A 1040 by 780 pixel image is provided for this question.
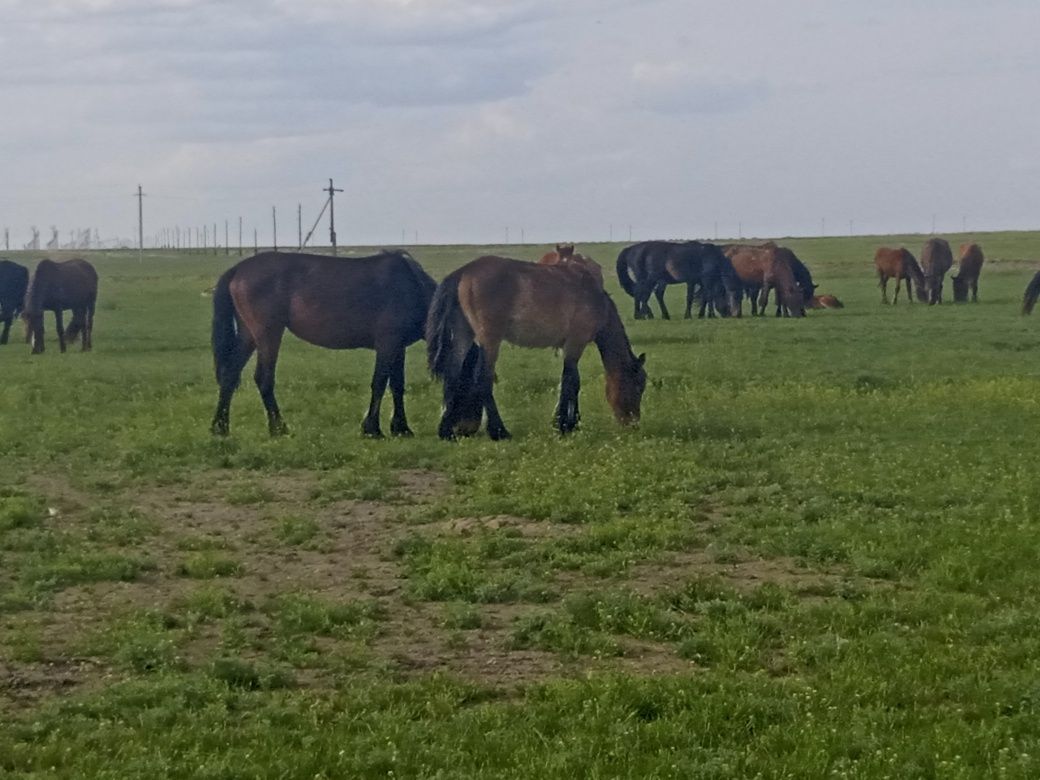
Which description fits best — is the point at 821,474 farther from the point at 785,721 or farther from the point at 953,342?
the point at 953,342

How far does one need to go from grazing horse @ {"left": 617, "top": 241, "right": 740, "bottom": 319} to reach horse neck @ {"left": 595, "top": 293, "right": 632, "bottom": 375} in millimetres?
20765

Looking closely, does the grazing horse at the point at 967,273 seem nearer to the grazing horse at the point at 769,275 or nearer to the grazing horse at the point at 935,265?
the grazing horse at the point at 935,265

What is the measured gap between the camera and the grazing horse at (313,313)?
50.0ft

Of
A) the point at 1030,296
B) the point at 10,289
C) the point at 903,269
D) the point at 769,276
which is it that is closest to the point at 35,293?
the point at 10,289

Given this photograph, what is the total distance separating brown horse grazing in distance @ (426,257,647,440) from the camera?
579 inches

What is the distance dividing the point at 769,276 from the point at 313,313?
2409cm

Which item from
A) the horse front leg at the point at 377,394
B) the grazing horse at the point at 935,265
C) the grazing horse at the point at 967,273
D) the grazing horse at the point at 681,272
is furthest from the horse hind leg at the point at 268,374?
the grazing horse at the point at 967,273

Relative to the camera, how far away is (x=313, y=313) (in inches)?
604

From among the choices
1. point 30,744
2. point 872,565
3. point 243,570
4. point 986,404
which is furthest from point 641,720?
point 986,404

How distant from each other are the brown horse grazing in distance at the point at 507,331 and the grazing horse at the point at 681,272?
827 inches

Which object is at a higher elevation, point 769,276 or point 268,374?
point 769,276

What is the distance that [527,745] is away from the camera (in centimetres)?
556

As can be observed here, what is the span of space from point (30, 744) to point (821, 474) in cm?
801

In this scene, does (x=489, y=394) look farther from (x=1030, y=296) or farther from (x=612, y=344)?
(x=1030, y=296)
